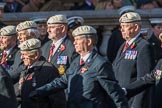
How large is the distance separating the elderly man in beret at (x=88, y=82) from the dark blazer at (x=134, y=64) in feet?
3.28

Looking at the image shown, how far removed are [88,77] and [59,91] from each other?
1.92 ft

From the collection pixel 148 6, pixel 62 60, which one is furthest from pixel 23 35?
pixel 148 6

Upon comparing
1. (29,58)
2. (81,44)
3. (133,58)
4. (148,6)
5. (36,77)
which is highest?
(81,44)

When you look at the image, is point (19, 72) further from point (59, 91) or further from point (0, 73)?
point (0, 73)

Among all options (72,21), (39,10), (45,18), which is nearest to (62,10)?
(39,10)

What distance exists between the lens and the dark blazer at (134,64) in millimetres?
11562

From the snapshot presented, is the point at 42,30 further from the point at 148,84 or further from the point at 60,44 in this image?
the point at 148,84

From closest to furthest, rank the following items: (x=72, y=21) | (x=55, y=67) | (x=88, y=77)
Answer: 1. (x=88, y=77)
2. (x=55, y=67)
3. (x=72, y=21)

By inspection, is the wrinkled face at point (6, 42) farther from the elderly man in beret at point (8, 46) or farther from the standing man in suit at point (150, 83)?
the standing man in suit at point (150, 83)

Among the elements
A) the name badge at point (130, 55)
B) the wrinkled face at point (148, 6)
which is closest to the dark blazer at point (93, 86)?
the name badge at point (130, 55)

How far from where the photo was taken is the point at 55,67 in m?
11.3

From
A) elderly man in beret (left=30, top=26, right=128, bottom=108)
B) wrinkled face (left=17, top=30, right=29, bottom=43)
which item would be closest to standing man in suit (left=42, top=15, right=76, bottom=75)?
wrinkled face (left=17, top=30, right=29, bottom=43)

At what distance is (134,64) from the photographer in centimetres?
1166

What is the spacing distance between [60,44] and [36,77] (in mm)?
1220
